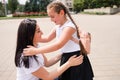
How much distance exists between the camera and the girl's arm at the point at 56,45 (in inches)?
108

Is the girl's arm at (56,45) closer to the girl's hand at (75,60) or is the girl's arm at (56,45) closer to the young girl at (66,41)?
the young girl at (66,41)

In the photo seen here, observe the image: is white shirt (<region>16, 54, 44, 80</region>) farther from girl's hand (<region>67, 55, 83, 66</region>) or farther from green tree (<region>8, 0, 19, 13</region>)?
green tree (<region>8, 0, 19, 13</region>)

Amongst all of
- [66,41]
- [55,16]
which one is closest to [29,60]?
[66,41]

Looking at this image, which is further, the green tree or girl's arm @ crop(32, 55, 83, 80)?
the green tree

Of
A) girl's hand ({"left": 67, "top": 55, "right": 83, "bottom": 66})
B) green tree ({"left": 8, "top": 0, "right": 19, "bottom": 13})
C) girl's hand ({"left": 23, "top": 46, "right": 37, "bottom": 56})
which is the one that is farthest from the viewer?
green tree ({"left": 8, "top": 0, "right": 19, "bottom": 13})

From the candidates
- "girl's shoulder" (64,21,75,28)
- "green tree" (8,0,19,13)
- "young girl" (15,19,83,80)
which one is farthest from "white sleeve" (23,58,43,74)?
"green tree" (8,0,19,13)

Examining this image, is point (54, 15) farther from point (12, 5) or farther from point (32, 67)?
point (12, 5)

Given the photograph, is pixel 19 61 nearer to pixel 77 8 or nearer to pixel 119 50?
pixel 119 50

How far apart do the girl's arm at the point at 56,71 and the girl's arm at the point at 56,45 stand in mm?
161

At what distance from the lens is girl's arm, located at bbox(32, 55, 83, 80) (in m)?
2.78

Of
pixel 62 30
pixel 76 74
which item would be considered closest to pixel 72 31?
pixel 62 30

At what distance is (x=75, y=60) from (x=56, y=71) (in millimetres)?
224

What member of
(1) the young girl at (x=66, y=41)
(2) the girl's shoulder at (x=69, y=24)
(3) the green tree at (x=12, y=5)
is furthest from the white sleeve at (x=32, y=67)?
(3) the green tree at (x=12, y=5)

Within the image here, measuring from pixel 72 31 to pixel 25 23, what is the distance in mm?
506
